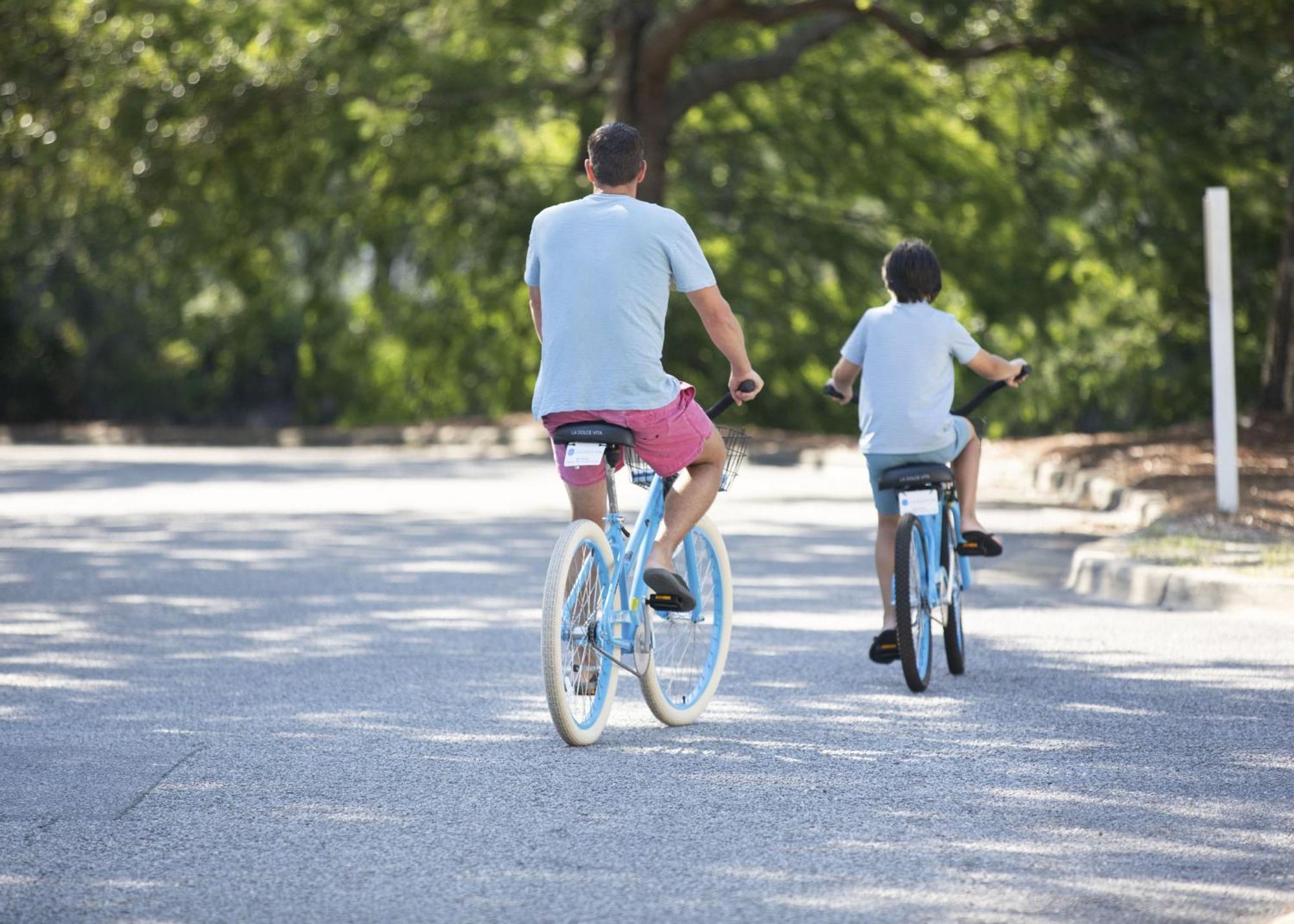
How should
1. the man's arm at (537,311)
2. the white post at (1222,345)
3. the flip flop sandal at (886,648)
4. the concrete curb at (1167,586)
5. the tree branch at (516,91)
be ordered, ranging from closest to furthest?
the man's arm at (537,311) → the flip flop sandal at (886,648) → the concrete curb at (1167,586) → the white post at (1222,345) → the tree branch at (516,91)

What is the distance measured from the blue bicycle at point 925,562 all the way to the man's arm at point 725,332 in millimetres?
1266

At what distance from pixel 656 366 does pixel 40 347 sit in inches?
1092

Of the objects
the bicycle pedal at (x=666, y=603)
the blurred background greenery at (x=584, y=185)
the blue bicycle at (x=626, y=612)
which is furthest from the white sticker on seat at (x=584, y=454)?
the blurred background greenery at (x=584, y=185)

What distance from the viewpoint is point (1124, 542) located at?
11.4m

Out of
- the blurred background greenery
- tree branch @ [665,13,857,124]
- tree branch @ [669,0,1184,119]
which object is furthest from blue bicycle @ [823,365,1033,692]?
tree branch @ [665,13,857,124]

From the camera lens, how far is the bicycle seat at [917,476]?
7.45 m

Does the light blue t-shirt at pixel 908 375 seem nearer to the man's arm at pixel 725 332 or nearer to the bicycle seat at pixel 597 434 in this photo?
the man's arm at pixel 725 332

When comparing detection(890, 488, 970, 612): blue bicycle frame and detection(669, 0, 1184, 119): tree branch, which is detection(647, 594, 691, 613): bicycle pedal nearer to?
detection(890, 488, 970, 612): blue bicycle frame

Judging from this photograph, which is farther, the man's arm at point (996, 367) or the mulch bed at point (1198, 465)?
the mulch bed at point (1198, 465)

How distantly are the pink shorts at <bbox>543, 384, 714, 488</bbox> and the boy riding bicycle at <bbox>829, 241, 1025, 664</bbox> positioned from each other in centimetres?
121

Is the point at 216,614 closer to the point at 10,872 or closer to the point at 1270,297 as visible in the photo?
the point at 10,872

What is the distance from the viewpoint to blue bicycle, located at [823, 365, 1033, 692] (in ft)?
23.8

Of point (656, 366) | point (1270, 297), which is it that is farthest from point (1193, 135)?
point (656, 366)

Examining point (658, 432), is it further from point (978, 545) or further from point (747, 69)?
point (747, 69)
